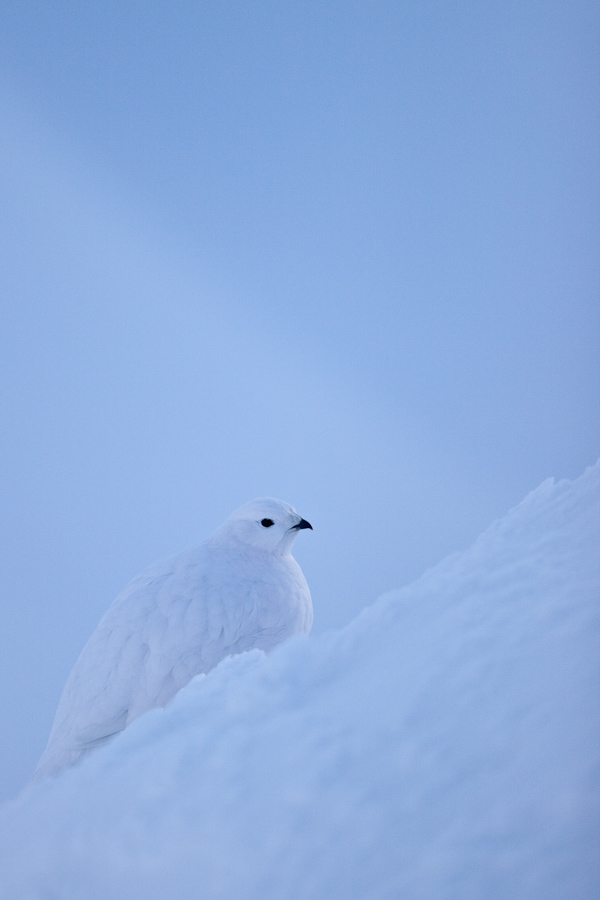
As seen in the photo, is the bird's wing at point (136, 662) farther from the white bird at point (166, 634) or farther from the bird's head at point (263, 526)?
the bird's head at point (263, 526)

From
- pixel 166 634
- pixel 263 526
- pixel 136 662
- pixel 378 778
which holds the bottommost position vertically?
pixel 378 778

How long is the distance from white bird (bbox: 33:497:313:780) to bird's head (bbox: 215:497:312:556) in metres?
0.13

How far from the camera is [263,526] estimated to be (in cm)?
238

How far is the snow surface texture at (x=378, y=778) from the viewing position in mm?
437

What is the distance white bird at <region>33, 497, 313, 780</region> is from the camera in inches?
72.7

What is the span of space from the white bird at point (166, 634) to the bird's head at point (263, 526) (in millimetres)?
129

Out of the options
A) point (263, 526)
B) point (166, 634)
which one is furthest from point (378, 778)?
point (263, 526)

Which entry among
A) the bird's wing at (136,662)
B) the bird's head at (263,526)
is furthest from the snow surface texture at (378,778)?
the bird's head at (263,526)

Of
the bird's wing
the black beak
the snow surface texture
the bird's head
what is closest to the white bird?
the bird's wing

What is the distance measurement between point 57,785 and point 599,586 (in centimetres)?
70

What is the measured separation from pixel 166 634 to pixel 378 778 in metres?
1.51

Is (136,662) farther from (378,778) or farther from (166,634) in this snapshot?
(378,778)

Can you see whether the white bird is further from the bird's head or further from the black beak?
the black beak

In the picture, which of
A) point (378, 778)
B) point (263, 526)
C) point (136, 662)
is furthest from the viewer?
point (263, 526)
